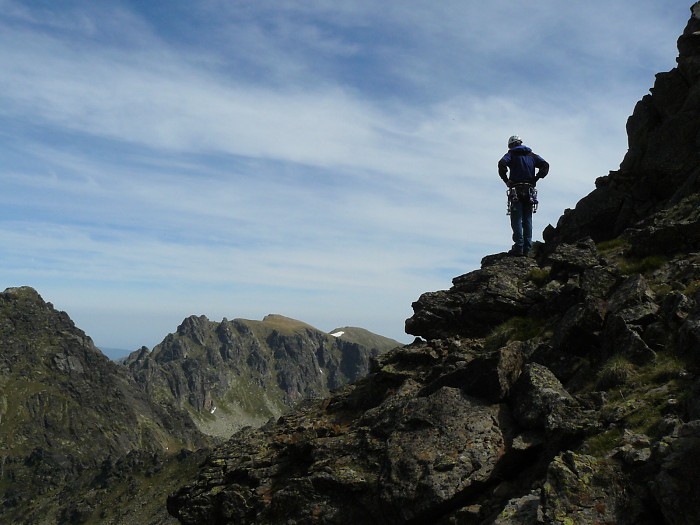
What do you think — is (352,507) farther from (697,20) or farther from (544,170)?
(697,20)

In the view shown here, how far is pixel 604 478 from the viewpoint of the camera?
1209 centimetres

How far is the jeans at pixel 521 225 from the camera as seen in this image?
101 ft

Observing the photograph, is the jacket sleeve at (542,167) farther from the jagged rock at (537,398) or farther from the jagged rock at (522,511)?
the jagged rock at (522,511)

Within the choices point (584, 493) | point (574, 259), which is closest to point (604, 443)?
point (584, 493)

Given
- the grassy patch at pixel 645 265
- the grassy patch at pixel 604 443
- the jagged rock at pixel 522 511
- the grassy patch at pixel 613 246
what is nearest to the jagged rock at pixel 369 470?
the jagged rock at pixel 522 511

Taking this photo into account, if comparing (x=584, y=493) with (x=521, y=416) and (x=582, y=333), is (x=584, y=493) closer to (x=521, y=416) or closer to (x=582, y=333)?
(x=521, y=416)

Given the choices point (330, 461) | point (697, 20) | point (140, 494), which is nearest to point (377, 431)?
point (330, 461)

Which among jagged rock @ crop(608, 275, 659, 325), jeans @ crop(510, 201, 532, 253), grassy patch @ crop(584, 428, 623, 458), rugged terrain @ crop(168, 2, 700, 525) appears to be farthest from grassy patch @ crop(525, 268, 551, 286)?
grassy patch @ crop(584, 428, 623, 458)

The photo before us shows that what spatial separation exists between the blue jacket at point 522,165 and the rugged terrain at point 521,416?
4800 millimetres

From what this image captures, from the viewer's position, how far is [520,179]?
30.5 metres

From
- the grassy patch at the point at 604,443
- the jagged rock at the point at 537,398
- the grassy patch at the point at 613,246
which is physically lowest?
the grassy patch at the point at 604,443

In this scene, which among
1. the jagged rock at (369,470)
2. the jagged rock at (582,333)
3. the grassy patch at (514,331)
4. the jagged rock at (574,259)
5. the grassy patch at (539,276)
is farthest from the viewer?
the grassy patch at (539,276)

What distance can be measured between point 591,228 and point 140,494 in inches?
6704

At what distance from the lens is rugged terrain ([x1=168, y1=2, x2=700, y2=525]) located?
40.1 feet
